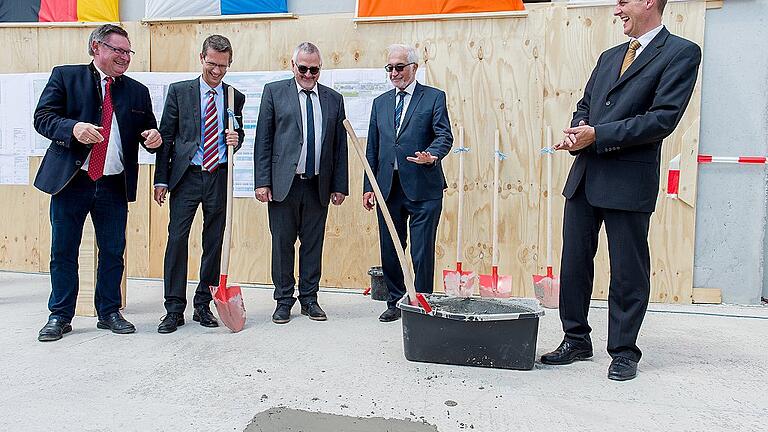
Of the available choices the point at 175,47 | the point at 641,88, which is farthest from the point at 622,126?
the point at 175,47

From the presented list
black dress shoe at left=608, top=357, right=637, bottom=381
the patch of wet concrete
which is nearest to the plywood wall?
black dress shoe at left=608, top=357, right=637, bottom=381

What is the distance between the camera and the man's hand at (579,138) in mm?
2734

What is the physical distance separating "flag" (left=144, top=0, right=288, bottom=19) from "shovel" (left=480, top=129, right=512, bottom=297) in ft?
6.56

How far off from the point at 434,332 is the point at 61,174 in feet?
6.82

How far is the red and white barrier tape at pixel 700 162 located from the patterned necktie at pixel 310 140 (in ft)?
8.13

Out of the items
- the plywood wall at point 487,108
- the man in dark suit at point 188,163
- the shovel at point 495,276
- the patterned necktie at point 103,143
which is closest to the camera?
the patterned necktie at point 103,143

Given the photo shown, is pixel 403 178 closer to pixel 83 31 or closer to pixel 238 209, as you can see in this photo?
pixel 238 209

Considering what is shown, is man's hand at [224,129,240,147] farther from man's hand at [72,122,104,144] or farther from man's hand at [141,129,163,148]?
man's hand at [72,122,104,144]

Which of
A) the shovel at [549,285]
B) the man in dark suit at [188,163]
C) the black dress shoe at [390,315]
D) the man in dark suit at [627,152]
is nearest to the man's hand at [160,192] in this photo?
the man in dark suit at [188,163]

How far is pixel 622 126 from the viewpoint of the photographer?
2674 mm

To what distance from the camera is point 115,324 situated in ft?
11.6

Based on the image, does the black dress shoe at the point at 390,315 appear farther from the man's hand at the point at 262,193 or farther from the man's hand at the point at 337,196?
the man's hand at the point at 262,193

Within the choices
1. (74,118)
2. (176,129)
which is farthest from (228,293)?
(74,118)

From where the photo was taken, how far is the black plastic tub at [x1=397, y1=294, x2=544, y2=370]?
287 centimetres
